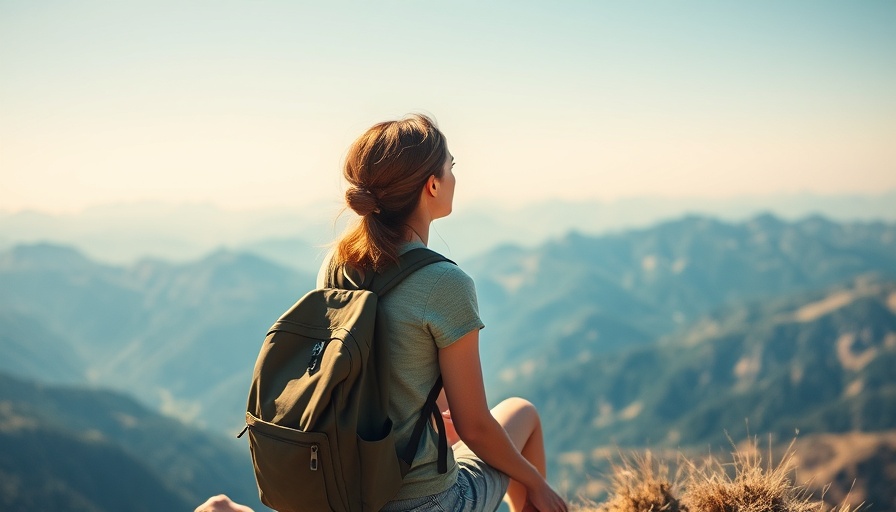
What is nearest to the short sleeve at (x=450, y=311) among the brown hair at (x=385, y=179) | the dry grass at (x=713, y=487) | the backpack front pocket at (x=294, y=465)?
the brown hair at (x=385, y=179)

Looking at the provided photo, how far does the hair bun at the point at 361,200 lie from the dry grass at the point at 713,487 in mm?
3232

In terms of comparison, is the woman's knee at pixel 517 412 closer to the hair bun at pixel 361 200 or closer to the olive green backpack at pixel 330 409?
the olive green backpack at pixel 330 409

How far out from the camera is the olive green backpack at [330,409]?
3.33 meters

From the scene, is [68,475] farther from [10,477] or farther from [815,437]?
[815,437]

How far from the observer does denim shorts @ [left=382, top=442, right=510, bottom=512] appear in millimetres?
3711

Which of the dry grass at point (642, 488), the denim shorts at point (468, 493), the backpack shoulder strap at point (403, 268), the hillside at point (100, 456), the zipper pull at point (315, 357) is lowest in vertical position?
the hillside at point (100, 456)

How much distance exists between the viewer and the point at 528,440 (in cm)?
493

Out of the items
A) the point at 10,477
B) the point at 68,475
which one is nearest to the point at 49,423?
the point at 68,475

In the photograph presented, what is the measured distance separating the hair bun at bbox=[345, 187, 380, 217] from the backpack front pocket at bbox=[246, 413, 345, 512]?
3.76 feet

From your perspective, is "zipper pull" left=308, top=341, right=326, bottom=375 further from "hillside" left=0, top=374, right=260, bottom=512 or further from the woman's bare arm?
"hillside" left=0, top=374, right=260, bottom=512

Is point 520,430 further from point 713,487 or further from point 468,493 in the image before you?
point 713,487

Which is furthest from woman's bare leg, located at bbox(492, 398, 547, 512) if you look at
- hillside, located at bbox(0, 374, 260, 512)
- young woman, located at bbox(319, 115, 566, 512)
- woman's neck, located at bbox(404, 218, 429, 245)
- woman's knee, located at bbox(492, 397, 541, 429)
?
hillside, located at bbox(0, 374, 260, 512)

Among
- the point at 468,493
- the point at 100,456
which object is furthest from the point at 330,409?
the point at 100,456

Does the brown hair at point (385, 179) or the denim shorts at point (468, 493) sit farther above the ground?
the brown hair at point (385, 179)
